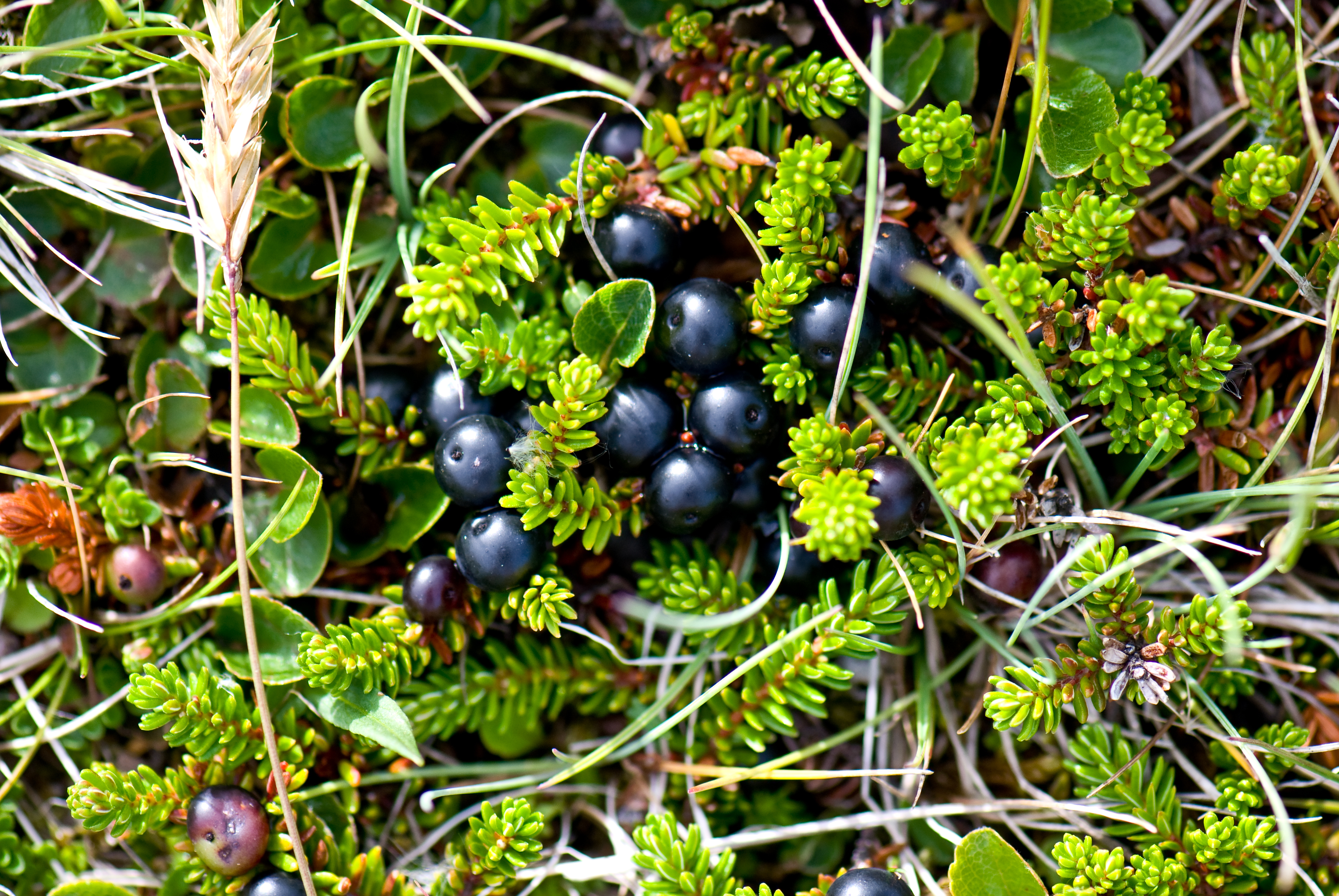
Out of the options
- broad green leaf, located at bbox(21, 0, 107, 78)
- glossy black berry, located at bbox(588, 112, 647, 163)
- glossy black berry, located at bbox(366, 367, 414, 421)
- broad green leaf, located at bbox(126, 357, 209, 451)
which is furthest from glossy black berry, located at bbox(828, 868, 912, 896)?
broad green leaf, located at bbox(21, 0, 107, 78)

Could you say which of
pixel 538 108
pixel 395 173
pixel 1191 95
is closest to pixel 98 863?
pixel 395 173

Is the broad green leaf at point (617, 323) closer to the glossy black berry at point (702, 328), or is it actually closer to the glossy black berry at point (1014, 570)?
the glossy black berry at point (702, 328)

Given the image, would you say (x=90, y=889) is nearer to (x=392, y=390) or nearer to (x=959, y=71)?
(x=392, y=390)

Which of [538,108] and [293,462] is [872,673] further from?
[538,108]

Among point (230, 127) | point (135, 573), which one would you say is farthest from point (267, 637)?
point (230, 127)

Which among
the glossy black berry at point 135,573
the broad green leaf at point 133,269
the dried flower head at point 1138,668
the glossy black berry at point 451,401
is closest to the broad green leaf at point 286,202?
the broad green leaf at point 133,269

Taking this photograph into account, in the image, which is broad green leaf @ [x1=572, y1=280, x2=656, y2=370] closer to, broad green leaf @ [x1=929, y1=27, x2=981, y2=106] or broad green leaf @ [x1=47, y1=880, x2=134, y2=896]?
broad green leaf @ [x1=929, y1=27, x2=981, y2=106]
